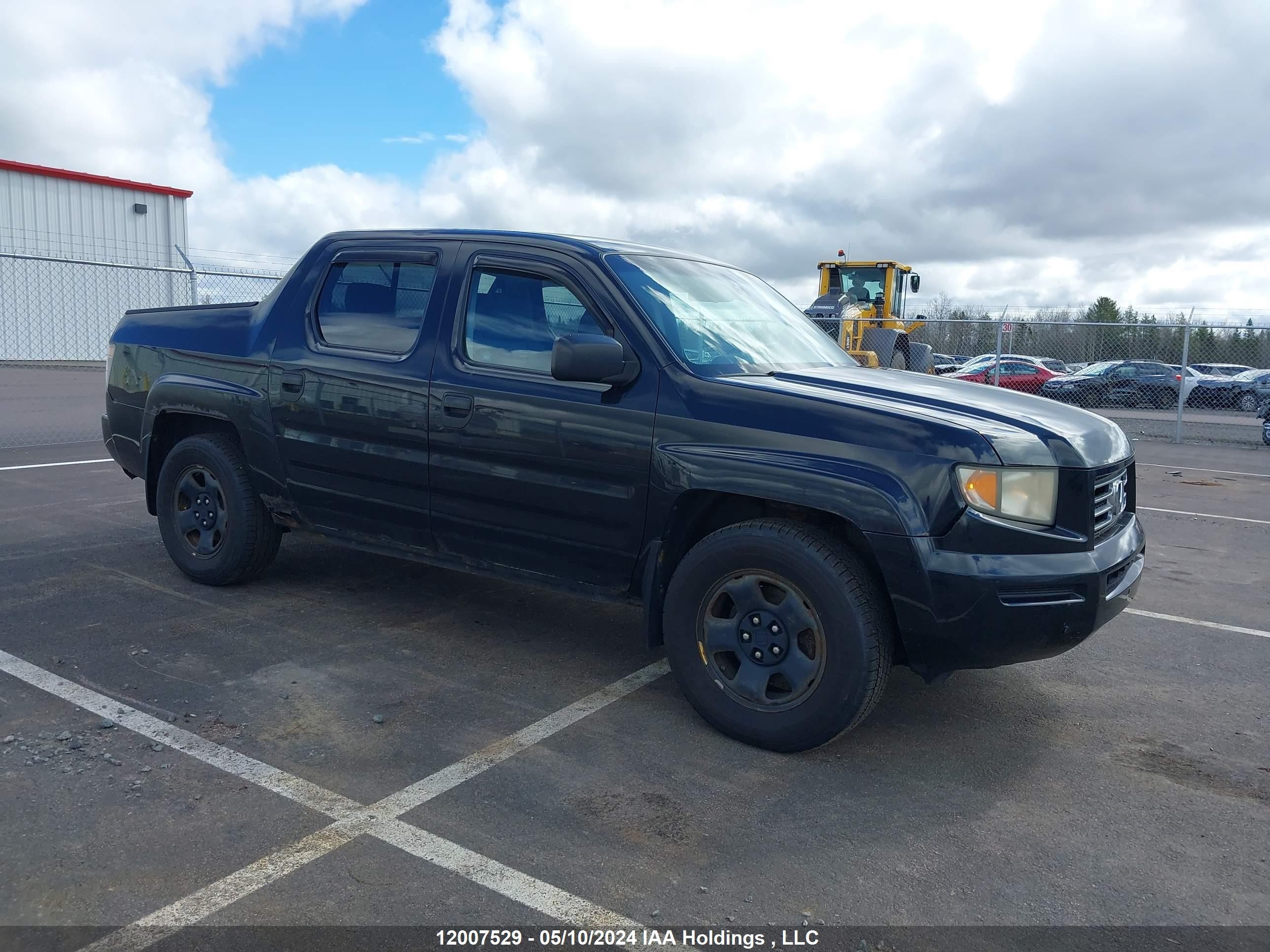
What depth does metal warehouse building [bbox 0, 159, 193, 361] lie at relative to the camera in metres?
26.7

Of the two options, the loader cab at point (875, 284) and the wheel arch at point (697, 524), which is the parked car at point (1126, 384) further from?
the wheel arch at point (697, 524)

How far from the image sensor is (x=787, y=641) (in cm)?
366

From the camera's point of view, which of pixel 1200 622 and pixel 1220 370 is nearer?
pixel 1200 622

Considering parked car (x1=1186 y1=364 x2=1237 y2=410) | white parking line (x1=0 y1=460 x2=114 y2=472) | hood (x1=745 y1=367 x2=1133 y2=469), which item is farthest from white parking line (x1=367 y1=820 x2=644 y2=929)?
parked car (x1=1186 y1=364 x2=1237 y2=410)

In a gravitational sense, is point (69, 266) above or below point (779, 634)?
above

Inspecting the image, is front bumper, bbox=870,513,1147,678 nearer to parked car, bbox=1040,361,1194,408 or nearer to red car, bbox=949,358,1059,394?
parked car, bbox=1040,361,1194,408

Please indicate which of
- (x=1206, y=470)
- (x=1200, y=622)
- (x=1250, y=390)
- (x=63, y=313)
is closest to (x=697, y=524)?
(x=1200, y=622)

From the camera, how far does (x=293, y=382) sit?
4965mm

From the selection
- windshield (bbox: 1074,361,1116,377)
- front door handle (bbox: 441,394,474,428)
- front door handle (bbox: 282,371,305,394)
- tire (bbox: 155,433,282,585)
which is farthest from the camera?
windshield (bbox: 1074,361,1116,377)

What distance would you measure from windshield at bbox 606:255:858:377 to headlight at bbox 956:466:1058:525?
106cm

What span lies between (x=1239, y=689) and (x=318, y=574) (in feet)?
15.7

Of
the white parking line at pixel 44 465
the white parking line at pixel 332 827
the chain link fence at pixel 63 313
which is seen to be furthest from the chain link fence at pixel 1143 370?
the chain link fence at pixel 63 313

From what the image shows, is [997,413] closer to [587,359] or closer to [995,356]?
[587,359]

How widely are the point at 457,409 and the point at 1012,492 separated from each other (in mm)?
2278
